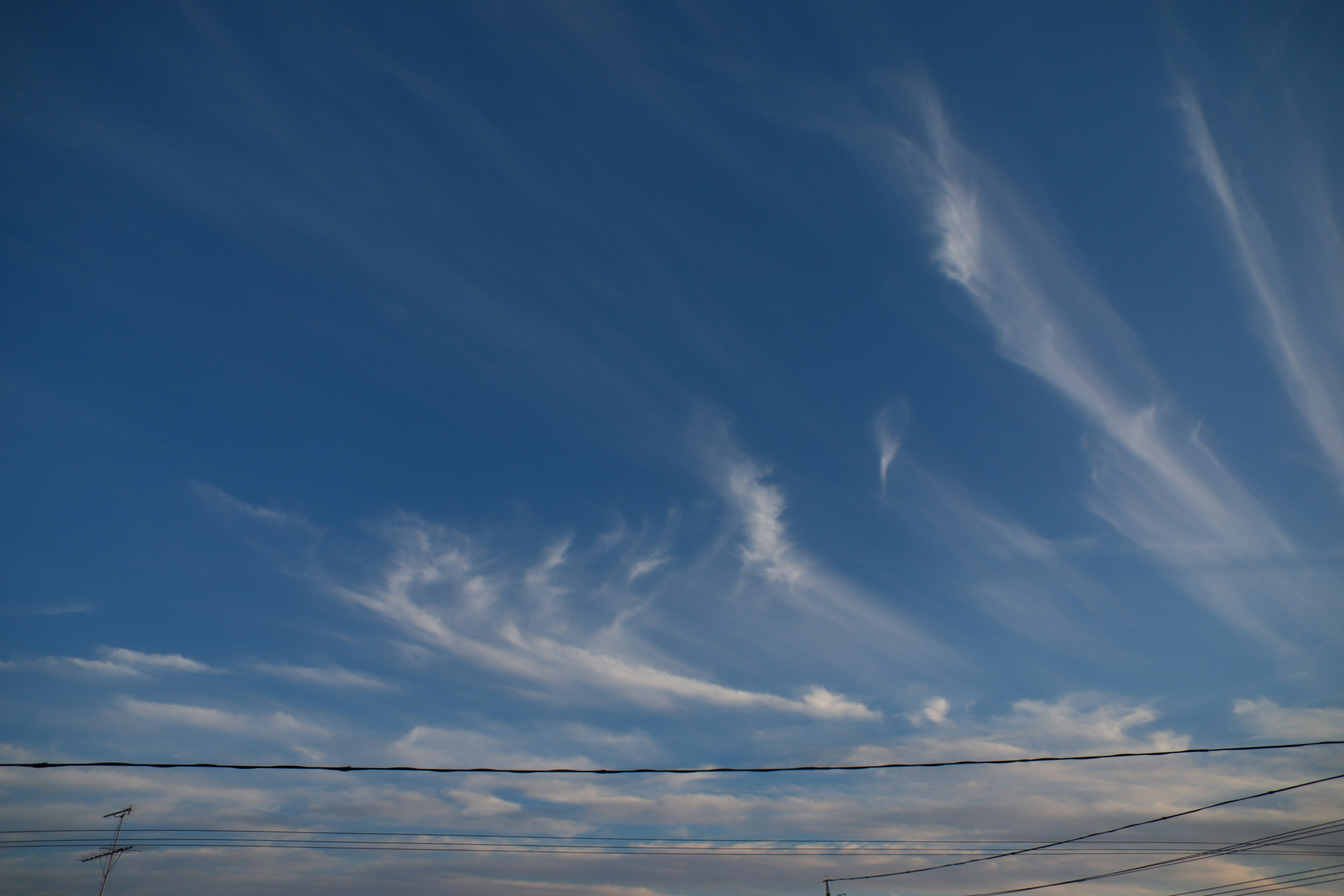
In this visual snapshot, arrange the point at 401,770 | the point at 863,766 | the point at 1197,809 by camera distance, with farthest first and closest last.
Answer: the point at 1197,809, the point at 863,766, the point at 401,770

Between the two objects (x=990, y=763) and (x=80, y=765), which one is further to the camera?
(x=990, y=763)

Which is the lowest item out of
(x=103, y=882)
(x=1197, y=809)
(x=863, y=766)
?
(x=103, y=882)

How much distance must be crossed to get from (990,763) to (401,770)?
61.1 ft

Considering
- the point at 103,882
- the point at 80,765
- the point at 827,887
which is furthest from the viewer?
the point at 103,882

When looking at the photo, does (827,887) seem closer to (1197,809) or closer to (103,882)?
(1197,809)

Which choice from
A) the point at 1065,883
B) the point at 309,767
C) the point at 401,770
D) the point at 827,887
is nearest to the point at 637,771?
the point at 401,770

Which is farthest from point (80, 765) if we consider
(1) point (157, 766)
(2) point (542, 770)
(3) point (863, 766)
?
(3) point (863, 766)

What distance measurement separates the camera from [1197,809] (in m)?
24.4

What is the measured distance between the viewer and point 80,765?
57.2 ft

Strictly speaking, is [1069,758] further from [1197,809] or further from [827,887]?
[827,887]

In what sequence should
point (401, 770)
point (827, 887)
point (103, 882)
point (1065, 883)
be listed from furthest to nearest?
point (103, 882), point (827, 887), point (1065, 883), point (401, 770)

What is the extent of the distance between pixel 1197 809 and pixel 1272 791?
3045mm

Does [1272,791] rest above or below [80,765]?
below

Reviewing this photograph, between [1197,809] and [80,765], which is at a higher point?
[80,765]
